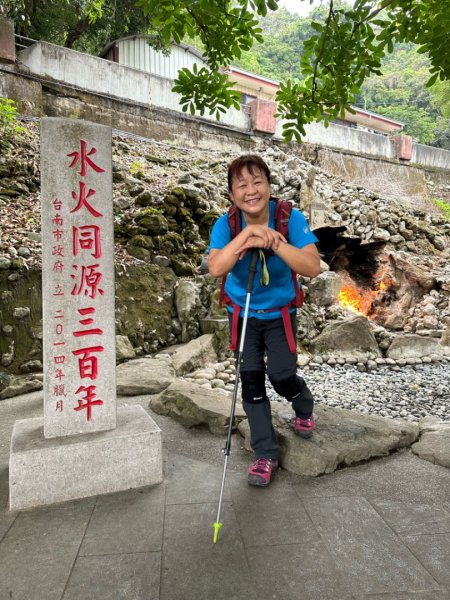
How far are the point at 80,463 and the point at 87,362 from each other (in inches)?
28.5

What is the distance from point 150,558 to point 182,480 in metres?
0.86

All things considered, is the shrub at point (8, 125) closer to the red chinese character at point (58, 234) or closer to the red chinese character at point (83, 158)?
the red chinese character at point (83, 158)

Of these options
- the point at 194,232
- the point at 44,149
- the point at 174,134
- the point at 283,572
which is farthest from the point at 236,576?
the point at 174,134

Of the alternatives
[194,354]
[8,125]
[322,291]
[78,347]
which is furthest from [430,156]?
[78,347]

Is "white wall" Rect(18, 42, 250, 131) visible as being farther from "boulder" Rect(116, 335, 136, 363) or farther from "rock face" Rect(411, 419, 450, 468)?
"rock face" Rect(411, 419, 450, 468)

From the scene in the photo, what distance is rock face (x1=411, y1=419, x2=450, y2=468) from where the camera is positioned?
3439 mm

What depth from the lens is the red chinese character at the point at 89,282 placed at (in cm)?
302

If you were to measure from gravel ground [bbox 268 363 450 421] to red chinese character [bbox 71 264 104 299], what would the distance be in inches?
140

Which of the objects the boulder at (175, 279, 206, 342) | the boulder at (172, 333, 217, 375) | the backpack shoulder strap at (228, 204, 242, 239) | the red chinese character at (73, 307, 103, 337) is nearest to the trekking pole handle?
the backpack shoulder strap at (228, 204, 242, 239)

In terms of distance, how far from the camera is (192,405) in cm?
420

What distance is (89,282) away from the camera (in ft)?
10.0

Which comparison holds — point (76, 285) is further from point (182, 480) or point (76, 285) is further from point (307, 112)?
point (307, 112)

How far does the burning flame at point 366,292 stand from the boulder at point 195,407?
8.68 m

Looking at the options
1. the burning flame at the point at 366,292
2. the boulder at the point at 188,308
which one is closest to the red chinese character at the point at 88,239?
the boulder at the point at 188,308
